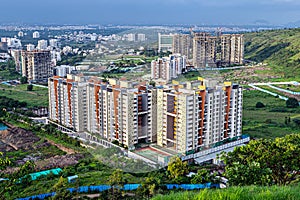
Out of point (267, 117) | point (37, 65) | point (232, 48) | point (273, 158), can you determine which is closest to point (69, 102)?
point (267, 117)

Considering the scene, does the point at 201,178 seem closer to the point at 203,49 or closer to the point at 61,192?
→ the point at 61,192

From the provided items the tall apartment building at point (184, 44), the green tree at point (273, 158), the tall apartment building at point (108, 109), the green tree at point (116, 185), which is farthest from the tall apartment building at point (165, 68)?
the green tree at point (273, 158)

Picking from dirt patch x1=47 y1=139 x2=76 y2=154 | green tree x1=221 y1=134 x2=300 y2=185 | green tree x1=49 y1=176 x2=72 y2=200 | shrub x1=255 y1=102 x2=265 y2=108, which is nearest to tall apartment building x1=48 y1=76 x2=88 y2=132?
dirt patch x1=47 y1=139 x2=76 y2=154

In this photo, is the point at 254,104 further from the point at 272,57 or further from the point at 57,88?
the point at 272,57

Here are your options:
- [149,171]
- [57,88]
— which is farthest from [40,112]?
[149,171]

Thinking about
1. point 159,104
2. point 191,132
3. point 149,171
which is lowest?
point 149,171
